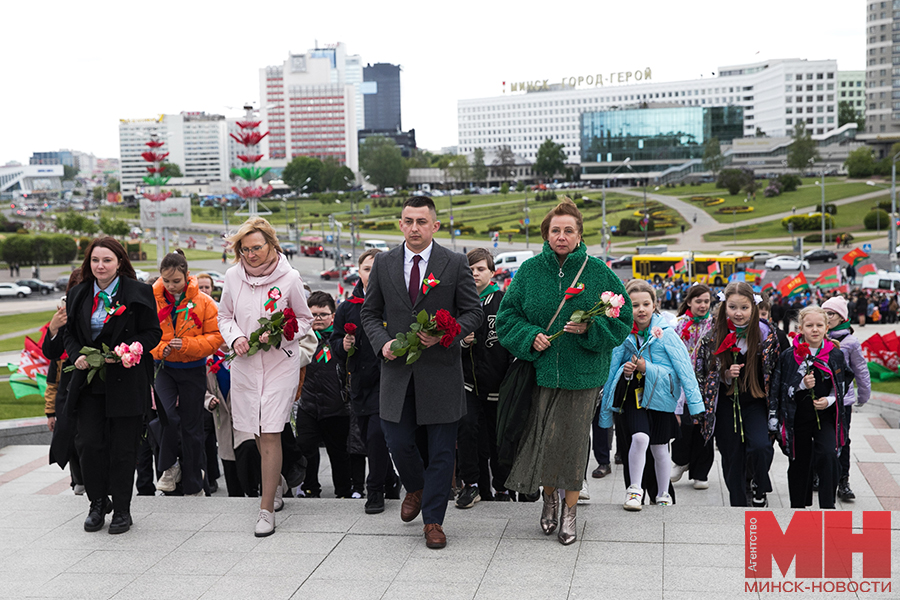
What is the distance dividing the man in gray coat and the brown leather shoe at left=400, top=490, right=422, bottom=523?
303 mm

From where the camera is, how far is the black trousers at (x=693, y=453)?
7336mm

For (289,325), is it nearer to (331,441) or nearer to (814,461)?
(331,441)

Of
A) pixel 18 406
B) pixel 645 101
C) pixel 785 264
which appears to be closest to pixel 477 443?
pixel 18 406

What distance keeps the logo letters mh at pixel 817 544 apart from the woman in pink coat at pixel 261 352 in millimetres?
2743

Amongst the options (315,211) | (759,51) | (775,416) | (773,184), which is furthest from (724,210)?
(759,51)

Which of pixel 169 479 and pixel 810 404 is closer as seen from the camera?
pixel 810 404

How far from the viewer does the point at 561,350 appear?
4527mm

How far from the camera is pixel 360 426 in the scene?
19.7 ft

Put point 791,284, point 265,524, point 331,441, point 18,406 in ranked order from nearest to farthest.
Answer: point 265,524 < point 331,441 < point 18,406 < point 791,284

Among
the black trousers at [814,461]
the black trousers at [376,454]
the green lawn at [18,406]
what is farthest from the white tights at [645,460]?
the green lawn at [18,406]

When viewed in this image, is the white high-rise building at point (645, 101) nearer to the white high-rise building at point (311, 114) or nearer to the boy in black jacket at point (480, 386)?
the white high-rise building at point (311, 114)

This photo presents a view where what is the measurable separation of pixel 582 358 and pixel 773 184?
3526 inches

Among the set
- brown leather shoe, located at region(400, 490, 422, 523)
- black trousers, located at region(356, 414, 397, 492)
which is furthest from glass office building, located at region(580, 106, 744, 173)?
brown leather shoe, located at region(400, 490, 422, 523)

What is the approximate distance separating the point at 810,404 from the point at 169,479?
5085 mm
